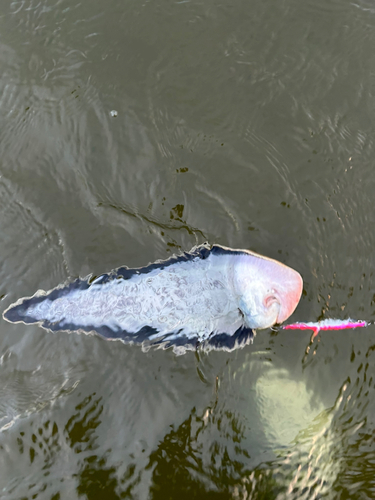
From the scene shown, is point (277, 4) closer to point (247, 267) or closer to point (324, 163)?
point (324, 163)

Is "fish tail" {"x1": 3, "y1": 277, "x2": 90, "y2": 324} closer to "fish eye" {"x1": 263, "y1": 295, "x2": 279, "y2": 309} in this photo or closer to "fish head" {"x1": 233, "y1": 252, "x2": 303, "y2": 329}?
"fish head" {"x1": 233, "y1": 252, "x2": 303, "y2": 329}

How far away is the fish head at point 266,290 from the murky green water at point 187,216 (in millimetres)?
156

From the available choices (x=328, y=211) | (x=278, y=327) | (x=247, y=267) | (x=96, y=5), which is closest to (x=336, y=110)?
(x=328, y=211)

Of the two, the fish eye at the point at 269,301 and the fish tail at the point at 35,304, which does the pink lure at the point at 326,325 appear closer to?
the fish eye at the point at 269,301

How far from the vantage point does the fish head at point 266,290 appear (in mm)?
2664

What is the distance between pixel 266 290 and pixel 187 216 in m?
0.94

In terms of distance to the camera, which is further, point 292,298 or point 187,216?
point 187,216

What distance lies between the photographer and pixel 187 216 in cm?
286

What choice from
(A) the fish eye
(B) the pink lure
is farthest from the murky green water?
(A) the fish eye

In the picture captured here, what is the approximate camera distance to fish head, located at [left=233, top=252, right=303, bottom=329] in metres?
2.66

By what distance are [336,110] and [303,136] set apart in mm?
371

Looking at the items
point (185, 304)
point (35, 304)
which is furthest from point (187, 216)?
point (35, 304)

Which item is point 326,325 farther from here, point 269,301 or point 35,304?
point 35,304

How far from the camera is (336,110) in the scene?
9.38ft
